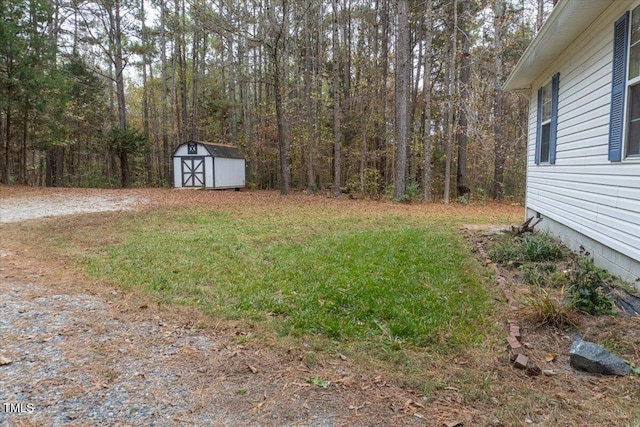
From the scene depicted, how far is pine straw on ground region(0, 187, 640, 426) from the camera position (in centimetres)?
199

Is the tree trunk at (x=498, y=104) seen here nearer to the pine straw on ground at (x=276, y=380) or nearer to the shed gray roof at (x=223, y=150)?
the pine straw on ground at (x=276, y=380)

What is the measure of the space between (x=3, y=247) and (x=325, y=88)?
17307mm

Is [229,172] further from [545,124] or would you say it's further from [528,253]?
[528,253]

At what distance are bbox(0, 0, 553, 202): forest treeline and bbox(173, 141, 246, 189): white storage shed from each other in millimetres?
2631

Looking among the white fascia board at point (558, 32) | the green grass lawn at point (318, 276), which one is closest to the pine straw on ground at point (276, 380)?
the green grass lawn at point (318, 276)

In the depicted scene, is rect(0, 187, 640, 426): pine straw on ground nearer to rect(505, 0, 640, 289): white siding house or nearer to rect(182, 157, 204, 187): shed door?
rect(505, 0, 640, 289): white siding house

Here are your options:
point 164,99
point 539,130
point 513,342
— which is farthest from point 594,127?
point 164,99

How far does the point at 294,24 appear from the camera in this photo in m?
16.2

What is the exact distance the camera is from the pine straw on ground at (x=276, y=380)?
1990 millimetres

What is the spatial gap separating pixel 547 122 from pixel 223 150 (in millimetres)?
15684

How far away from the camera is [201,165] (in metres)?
18.6

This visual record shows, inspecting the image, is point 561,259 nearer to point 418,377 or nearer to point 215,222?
point 418,377

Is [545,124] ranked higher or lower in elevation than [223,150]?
lower

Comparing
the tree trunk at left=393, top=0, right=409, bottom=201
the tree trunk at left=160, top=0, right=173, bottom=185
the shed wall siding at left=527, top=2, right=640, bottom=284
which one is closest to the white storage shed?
the tree trunk at left=160, top=0, right=173, bottom=185
